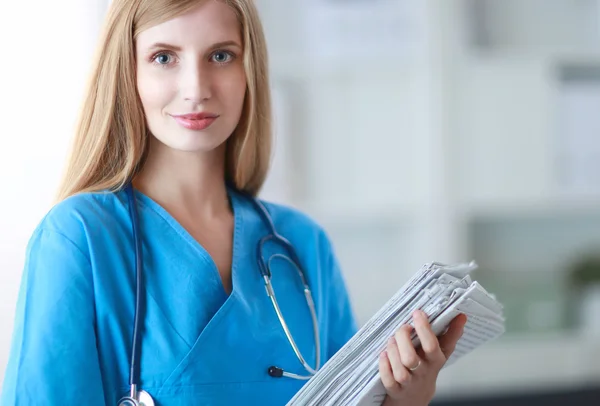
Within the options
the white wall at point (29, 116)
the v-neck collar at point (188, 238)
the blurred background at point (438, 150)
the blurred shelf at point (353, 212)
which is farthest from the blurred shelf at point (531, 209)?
the v-neck collar at point (188, 238)

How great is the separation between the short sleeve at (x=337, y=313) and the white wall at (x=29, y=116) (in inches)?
31.8

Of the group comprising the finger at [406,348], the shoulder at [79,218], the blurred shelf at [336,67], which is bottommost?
the finger at [406,348]

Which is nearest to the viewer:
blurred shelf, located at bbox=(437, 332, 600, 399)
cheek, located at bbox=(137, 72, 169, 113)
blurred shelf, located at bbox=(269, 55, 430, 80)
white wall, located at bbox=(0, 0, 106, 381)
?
cheek, located at bbox=(137, 72, 169, 113)

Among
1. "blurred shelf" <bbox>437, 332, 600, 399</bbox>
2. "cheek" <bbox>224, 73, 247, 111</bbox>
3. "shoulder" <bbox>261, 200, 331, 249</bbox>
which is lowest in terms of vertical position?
"blurred shelf" <bbox>437, 332, 600, 399</bbox>

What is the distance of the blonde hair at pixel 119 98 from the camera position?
3.01 ft

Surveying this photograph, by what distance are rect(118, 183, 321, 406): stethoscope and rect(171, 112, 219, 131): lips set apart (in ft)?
0.36

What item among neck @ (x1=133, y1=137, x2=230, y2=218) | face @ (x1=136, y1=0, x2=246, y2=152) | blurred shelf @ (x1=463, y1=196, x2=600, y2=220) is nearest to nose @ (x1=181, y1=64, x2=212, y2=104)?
face @ (x1=136, y1=0, x2=246, y2=152)

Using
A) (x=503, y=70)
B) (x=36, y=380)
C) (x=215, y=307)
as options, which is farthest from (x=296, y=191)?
(x=36, y=380)

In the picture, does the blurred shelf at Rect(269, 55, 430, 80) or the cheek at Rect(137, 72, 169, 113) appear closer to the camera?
the cheek at Rect(137, 72, 169, 113)

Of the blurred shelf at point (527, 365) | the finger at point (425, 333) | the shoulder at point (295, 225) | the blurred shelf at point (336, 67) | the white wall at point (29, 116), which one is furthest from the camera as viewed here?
the blurred shelf at point (527, 365)

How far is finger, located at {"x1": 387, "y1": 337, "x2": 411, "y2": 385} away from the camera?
824 mm

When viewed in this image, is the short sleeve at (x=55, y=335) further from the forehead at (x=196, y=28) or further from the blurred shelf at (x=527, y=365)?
the blurred shelf at (x=527, y=365)

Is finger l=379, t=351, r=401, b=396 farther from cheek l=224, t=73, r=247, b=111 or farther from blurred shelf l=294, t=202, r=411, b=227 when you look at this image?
blurred shelf l=294, t=202, r=411, b=227

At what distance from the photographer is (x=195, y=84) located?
2.96ft
